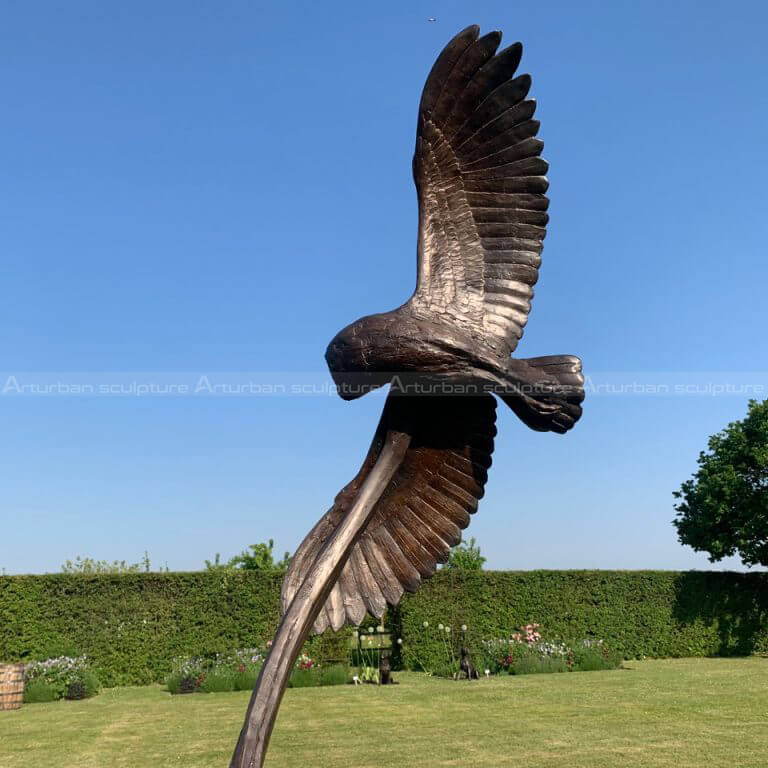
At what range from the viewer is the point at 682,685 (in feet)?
39.1

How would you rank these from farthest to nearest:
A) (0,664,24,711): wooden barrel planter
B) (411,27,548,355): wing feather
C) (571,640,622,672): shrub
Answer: (571,640,622,672): shrub < (0,664,24,711): wooden barrel planter < (411,27,548,355): wing feather

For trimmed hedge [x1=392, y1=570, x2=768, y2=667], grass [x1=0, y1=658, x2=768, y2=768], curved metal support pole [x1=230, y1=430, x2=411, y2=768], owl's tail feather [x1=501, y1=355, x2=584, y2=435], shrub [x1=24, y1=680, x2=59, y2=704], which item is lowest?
shrub [x1=24, y1=680, x2=59, y2=704]

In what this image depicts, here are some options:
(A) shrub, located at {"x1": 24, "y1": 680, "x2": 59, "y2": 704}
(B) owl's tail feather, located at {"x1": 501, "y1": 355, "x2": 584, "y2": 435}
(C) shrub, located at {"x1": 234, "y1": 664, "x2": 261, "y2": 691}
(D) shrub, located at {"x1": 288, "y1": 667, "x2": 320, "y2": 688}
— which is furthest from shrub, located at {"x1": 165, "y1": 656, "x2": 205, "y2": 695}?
(B) owl's tail feather, located at {"x1": 501, "y1": 355, "x2": 584, "y2": 435}

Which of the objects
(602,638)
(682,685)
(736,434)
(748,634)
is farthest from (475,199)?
(736,434)

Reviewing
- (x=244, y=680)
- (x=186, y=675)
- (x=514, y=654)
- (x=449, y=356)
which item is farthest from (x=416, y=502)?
(x=514, y=654)

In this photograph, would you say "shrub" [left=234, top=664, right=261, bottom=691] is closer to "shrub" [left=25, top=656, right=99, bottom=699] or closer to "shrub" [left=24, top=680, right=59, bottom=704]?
"shrub" [left=25, top=656, right=99, bottom=699]

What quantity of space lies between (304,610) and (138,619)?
1134cm

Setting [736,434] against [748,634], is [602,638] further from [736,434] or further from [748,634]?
[736,434]

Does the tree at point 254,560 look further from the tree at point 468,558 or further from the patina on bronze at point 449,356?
the patina on bronze at point 449,356

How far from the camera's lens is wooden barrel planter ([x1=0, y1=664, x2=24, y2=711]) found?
37.4 feet

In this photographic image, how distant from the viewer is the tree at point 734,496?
18703 mm

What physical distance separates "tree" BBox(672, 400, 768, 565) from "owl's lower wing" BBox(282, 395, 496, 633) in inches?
652

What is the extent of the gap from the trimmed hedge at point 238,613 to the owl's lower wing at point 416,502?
982 cm

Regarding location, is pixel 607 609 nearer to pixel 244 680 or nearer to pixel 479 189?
pixel 244 680
